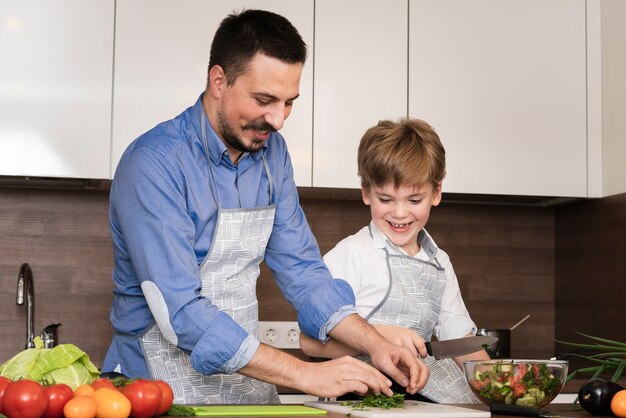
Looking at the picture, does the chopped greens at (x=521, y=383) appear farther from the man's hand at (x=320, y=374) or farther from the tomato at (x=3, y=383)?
the tomato at (x=3, y=383)

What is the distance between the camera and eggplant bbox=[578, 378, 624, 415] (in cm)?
153

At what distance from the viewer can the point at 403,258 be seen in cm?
207

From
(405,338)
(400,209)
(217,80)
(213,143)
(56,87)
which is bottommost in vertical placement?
(405,338)

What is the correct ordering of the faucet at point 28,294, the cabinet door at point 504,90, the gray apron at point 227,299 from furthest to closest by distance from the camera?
the cabinet door at point 504,90 < the faucet at point 28,294 < the gray apron at point 227,299

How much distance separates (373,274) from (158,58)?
1.07 m

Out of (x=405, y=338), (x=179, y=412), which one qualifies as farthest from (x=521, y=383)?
(x=179, y=412)

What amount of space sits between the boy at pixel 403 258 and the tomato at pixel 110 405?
32.0 inches

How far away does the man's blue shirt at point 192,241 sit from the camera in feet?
5.24

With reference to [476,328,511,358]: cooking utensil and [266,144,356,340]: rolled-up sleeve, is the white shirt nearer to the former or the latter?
[266,144,356,340]: rolled-up sleeve

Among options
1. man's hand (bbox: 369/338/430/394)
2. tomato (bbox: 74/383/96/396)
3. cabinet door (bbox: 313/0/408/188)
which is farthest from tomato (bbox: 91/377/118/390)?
cabinet door (bbox: 313/0/408/188)

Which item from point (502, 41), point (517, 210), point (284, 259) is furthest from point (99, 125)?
point (517, 210)

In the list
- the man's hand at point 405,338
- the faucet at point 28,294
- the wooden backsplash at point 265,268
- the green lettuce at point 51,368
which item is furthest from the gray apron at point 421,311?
the faucet at point 28,294

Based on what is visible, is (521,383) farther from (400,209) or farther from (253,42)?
(253,42)

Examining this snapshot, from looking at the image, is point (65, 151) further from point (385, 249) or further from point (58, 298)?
point (385, 249)
